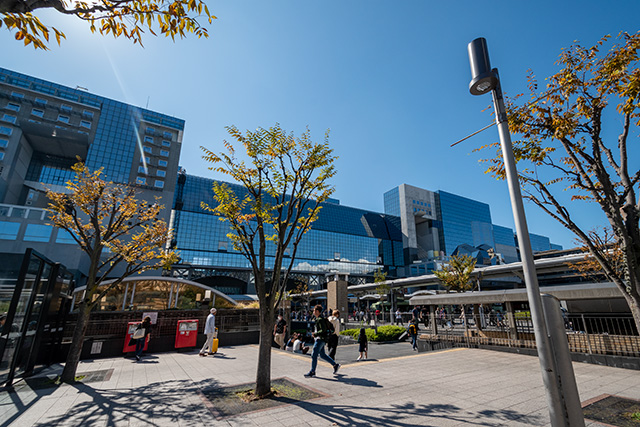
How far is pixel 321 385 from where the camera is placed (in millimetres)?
7109

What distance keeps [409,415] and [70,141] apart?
8602 centimetres

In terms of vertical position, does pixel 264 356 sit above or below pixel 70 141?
below

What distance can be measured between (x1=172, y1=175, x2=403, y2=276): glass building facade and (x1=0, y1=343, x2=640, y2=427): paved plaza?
4388 cm

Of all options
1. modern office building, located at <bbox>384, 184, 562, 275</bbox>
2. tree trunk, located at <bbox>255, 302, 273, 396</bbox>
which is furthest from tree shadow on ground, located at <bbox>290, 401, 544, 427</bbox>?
modern office building, located at <bbox>384, 184, 562, 275</bbox>

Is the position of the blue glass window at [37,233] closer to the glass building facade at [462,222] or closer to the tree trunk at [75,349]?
the tree trunk at [75,349]

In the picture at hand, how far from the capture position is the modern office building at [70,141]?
6266cm

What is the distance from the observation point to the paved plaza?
4953mm

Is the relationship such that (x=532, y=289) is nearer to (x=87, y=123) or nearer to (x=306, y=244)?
(x=306, y=244)

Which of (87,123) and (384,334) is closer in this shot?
(384,334)

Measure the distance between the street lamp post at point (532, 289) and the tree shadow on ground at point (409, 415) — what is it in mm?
1941

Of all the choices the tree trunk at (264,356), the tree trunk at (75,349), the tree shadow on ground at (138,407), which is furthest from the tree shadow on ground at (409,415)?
the tree trunk at (75,349)

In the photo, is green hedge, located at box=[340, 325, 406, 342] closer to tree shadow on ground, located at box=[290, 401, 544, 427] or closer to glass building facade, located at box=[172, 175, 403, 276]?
tree shadow on ground, located at box=[290, 401, 544, 427]

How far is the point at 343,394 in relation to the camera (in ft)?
20.7

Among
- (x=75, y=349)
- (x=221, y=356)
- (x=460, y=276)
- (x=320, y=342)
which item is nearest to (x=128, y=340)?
(x=221, y=356)
